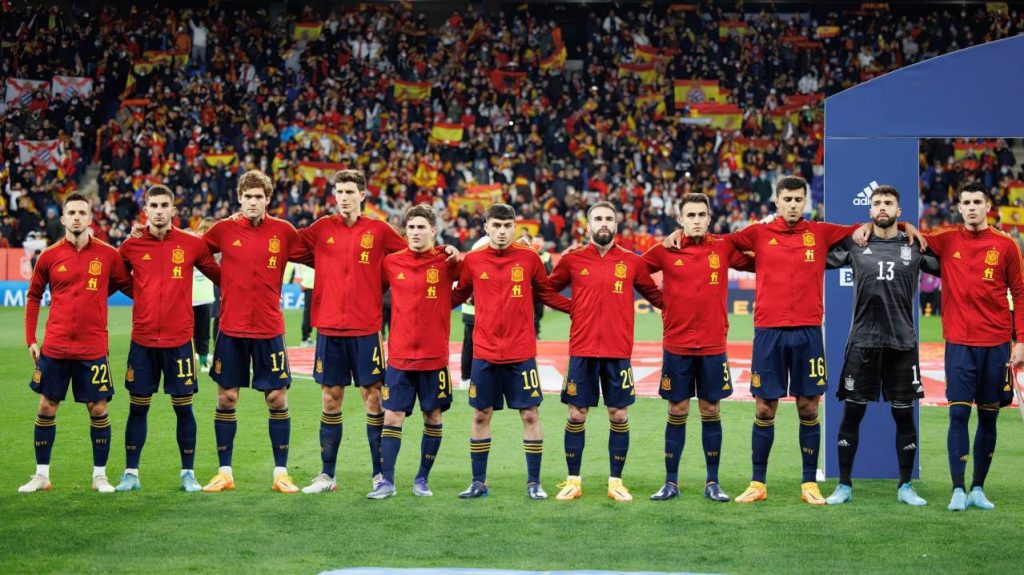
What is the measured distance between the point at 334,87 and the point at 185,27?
538 cm

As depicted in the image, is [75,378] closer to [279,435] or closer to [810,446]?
[279,435]

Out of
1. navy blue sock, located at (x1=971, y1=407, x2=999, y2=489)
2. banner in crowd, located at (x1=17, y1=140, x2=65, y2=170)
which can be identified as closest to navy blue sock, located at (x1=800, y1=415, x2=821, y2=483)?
navy blue sock, located at (x1=971, y1=407, x2=999, y2=489)

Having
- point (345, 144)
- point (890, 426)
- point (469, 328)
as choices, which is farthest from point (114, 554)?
point (345, 144)

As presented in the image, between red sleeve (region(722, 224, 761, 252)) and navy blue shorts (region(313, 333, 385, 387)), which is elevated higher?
red sleeve (region(722, 224, 761, 252))

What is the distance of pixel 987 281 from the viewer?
8.11m

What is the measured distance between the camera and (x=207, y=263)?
28.7 ft

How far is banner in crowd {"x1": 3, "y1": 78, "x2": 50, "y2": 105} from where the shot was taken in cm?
3338

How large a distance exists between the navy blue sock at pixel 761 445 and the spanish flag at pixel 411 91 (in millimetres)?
28202

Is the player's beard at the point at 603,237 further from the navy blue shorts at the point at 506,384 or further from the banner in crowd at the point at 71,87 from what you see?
the banner in crowd at the point at 71,87

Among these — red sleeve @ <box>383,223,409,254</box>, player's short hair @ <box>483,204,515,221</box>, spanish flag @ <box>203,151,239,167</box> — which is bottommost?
red sleeve @ <box>383,223,409,254</box>

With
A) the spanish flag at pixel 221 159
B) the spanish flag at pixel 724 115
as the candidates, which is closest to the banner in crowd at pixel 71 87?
the spanish flag at pixel 221 159

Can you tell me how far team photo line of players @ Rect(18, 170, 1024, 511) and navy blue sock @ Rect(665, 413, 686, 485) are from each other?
0.02 metres

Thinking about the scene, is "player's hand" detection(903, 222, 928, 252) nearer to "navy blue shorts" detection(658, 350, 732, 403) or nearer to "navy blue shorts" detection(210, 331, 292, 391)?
"navy blue shorts" detection(658, 350, 732, 403)

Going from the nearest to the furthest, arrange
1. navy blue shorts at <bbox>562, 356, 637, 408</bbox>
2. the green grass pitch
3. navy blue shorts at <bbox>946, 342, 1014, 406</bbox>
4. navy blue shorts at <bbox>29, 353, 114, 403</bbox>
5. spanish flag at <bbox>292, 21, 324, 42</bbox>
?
the green grass pitch < navy blue shorts at <bbox>946, 342, 1014, 406</bbox> < navy blue shorts at <bbox>562, 356, 637, 408</bbox> < navy blue shorts at <bbox>29, 353, 114, 403</bbox> < spanish flag at <bbox>292, 21, 324, 42</bbox>
